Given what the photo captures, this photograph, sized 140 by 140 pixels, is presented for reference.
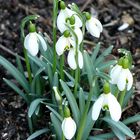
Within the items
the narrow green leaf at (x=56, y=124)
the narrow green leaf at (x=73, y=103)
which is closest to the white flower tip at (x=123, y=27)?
the narrow green leaf at (x=73, y=103)

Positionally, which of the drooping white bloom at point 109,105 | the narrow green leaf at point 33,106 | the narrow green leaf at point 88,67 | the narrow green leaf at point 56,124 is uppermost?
the narrow green leaf at point 88,67

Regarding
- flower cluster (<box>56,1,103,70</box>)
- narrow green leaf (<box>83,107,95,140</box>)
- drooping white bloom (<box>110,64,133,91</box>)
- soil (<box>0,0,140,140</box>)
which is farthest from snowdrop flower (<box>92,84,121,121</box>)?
soil (<box>0,0,140,140</box>)

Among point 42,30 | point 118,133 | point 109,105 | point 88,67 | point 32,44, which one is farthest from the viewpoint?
point 42,30

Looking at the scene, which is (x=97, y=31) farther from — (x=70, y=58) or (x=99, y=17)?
(x=99, y=17)

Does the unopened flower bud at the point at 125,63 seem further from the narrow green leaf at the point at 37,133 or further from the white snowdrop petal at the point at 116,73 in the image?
the narrow green leaf at the point at 37,133

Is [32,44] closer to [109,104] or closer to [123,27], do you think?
[109,104]

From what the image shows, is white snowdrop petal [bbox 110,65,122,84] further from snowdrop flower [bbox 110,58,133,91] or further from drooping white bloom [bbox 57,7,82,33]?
drooping white bloom [bbox 57,7,82,33]

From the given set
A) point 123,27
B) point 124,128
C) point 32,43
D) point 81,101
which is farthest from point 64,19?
point 123,27
